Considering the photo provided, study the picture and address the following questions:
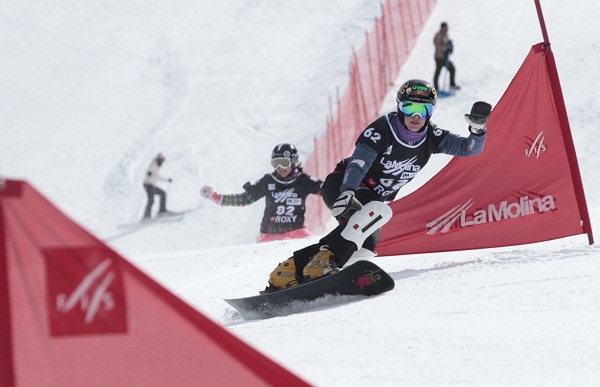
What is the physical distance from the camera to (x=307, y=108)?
20000 mm

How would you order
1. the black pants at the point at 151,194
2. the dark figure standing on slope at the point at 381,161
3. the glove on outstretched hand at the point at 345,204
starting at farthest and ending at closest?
the black pants at the point at 151,194 → the dark figure standing on slope at the point at 381,161 → the glove on outstretched hand at the point at 345,204

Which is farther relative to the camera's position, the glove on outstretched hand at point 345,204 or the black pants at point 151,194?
the black pants at point 151,194

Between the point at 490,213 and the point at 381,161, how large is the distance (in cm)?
116

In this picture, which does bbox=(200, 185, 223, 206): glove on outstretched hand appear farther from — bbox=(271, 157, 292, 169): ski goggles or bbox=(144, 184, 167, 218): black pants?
bbox=(144, 184, 167, 218): black pants

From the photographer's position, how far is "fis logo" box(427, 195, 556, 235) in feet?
22.1

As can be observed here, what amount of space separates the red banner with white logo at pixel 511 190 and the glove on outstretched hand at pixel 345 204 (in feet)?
4.34

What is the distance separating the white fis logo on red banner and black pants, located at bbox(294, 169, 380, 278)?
3422 millimetres

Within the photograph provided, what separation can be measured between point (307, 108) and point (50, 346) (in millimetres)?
17516

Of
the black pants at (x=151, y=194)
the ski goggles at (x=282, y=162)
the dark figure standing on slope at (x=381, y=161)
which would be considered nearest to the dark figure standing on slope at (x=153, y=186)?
the black pants at (x=151, y=194)

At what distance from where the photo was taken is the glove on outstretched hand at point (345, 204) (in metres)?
5.77

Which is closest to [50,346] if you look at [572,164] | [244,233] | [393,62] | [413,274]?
[413,274]

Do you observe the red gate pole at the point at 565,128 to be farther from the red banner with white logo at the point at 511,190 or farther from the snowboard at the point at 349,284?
the snowboard at the point at 349,284

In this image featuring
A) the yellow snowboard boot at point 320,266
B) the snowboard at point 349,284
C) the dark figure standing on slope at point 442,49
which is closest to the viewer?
the snowboard at point 349,284

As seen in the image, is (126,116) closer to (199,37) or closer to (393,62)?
(199,37)
